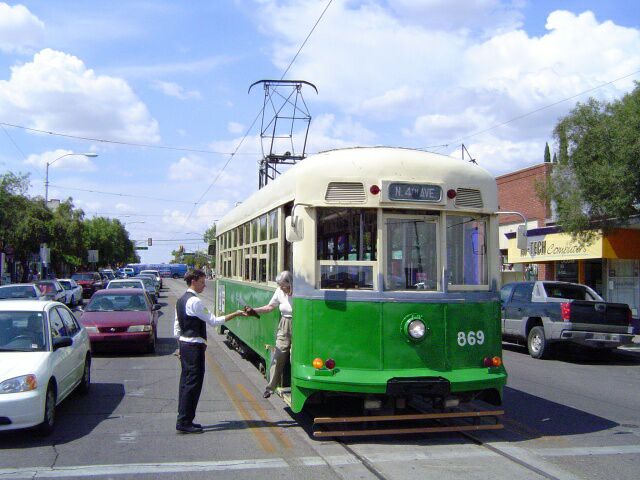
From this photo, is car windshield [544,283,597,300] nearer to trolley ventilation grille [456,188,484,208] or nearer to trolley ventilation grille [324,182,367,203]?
trolley ventilation grille [456,188,484,208]

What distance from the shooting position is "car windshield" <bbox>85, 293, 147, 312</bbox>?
15406 mm

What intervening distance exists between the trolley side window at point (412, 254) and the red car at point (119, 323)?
335 inches

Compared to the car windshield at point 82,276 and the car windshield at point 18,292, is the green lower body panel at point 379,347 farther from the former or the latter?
the car windshield at point 82,276

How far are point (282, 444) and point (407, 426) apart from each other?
1.62 meters

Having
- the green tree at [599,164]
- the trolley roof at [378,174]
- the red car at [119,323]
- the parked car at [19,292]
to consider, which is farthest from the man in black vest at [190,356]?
the parked car at [19,292]

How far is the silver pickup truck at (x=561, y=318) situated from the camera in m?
14.8

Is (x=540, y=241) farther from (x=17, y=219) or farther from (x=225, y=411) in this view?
(x=17, y=219)

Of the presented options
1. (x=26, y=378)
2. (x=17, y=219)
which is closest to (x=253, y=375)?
(x=26, y=378)

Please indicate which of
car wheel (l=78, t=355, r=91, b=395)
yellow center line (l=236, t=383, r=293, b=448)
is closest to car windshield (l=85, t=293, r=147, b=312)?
car wheel (l=78, t=355, r=91, b=395)

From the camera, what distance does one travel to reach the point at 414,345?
7137mm

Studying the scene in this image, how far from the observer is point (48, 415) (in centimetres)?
741

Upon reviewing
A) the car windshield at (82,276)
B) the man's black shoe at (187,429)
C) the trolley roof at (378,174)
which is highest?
the trolley roof at (378,174)

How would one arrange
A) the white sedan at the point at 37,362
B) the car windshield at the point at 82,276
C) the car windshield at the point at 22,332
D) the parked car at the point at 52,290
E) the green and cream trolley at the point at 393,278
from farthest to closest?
1. the car windshield at the point at 82,276
2. the parked car at the point at 52,290
3. the car windshield at the point at 22,332
4. the green and cream trolley at the point at 393,278
5. the white sedan at the point at 37,362

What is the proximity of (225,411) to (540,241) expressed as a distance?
20573mm
